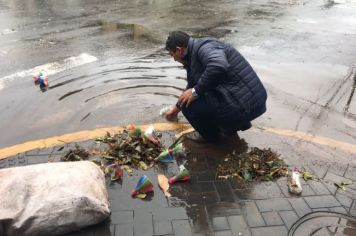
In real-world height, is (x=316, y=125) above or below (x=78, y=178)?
below

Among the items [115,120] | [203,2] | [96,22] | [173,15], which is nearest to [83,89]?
[115,120]

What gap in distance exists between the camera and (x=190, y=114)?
4.84m

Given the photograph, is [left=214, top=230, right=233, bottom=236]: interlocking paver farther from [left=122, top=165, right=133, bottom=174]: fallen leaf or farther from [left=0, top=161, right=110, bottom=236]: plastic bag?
[left=122, top=165, right=133, bottom=174]: fallen leaf

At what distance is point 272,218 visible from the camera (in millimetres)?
3703

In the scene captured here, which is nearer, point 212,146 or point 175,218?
point 175,218

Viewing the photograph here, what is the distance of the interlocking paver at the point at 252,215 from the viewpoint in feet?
11.9

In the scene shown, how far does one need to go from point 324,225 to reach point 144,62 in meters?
5.38

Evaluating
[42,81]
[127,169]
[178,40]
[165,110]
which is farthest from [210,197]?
[42,81]

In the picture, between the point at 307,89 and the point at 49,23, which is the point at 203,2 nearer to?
the point at 49,23

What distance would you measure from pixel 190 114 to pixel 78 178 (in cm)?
178

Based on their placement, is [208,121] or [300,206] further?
[208,121]

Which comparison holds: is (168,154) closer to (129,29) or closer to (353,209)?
(353,209)

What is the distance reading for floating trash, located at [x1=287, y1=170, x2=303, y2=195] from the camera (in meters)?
4.05

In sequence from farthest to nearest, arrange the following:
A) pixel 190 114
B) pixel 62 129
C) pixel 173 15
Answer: pixel 173 15, pixel 62 129, pixel 190 114
